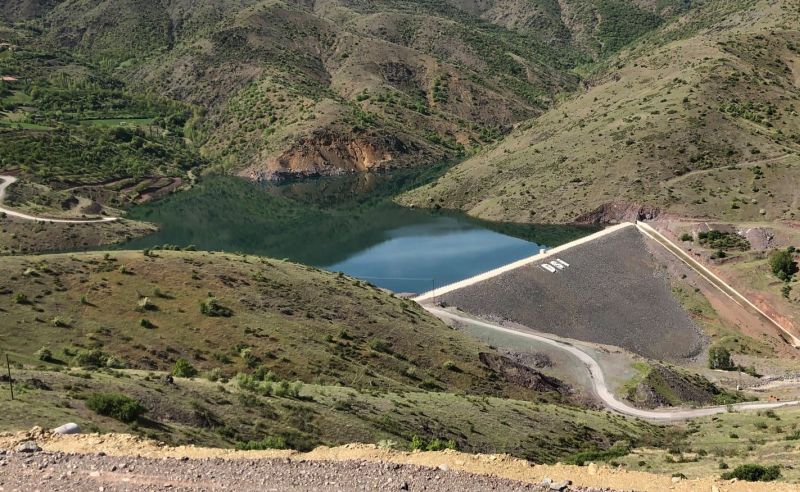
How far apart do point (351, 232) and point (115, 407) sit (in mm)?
124313

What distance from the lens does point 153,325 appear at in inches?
2167

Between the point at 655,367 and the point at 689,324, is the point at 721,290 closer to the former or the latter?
the point at 689,324

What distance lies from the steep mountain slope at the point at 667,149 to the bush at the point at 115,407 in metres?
117

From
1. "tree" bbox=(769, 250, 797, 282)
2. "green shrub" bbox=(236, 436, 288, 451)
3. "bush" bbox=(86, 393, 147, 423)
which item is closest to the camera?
"green shrub" bbox=(236, 436, 288, 451)

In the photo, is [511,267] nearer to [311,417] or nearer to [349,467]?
[311,417]

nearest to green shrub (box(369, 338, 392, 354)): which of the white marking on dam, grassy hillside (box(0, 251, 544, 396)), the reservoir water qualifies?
grassy hillside (box(0, 251, 544, 396))

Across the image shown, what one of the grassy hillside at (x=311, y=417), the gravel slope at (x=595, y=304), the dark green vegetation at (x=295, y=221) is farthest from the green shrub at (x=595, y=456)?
the dark green vegetation at (x=295, y=221)

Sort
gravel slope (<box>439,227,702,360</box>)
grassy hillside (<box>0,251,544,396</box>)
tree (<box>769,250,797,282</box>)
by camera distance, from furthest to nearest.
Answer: tree (<box>769,250,797,282</box>)
gravel slope (<box>439,227,702,360</box>)
grassy hillside (<box>0,251,544,396</box>)

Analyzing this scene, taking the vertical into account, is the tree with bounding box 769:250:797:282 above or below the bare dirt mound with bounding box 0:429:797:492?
below

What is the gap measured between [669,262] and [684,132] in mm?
49717

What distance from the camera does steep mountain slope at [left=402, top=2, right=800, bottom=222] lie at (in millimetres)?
134750

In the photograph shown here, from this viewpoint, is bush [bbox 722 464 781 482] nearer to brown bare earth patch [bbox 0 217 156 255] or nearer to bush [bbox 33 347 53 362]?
bush [bbox 33 347 53 362]

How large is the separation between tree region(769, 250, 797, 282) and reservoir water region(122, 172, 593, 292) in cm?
4105

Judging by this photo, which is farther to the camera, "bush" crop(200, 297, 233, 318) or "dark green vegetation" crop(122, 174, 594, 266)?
"dark green vegetation" crop(122, 174, 594, 266)
